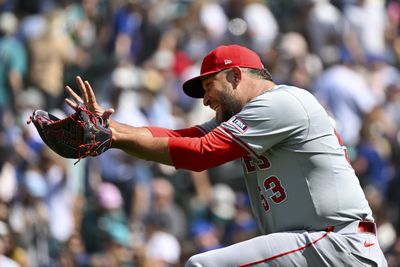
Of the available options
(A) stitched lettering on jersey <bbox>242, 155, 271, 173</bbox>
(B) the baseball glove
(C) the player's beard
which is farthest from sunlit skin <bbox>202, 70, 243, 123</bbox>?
(B) the baseball glove

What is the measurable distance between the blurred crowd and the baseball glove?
504cm

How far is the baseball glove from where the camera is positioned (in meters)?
5.94

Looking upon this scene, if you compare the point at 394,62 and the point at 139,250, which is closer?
the point at 139,250

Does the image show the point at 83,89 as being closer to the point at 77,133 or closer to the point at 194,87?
the point at 77,133

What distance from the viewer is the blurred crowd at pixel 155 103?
12.2 m

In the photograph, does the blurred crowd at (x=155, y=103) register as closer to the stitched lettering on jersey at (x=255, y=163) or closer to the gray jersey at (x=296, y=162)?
the stitched lettering on jersey at (x=255, y=163)

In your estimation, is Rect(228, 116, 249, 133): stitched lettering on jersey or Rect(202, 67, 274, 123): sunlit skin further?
Rect(202, 67, 274, 123): sunlit skin

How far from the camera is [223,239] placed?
1240cm

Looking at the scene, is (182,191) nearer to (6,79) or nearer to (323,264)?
(6,79)

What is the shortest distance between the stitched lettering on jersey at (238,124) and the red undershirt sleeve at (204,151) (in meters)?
0.08

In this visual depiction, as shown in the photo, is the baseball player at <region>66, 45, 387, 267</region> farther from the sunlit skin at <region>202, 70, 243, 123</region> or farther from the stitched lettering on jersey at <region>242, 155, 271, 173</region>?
the sunlit skin at <region>202, 70, 243, 123</region>

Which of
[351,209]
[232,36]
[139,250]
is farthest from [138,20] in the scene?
[351,209]

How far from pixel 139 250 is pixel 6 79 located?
3.80 m

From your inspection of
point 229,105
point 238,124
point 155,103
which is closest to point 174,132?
point 229,105
